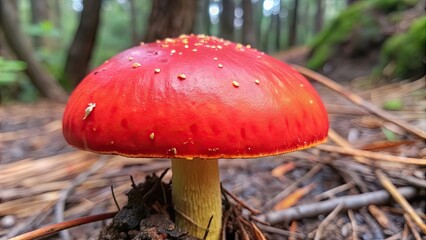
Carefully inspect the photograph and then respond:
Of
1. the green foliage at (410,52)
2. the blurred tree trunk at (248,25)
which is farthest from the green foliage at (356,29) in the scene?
the blurred tree trunk at (248,25)

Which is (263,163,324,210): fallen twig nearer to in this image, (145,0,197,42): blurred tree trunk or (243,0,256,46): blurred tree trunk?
(145,0,197,42): blurred tree trunk

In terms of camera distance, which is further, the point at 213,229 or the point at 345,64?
the point at 345,64

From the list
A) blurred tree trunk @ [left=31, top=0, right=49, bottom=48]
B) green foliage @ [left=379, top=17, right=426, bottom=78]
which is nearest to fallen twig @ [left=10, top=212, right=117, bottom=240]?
green foliage @ [left=379, top=17, right=426, bottom=78]

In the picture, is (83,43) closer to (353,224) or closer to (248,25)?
(353,224)

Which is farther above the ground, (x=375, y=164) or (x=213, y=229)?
(x=375, y=164)

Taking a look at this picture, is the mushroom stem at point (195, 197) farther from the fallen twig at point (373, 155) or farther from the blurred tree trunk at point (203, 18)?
the blurred tree trunk at point (203, 18)

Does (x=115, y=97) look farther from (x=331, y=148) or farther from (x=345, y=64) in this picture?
(x=345, y=64)

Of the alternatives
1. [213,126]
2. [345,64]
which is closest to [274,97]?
[213,126]
